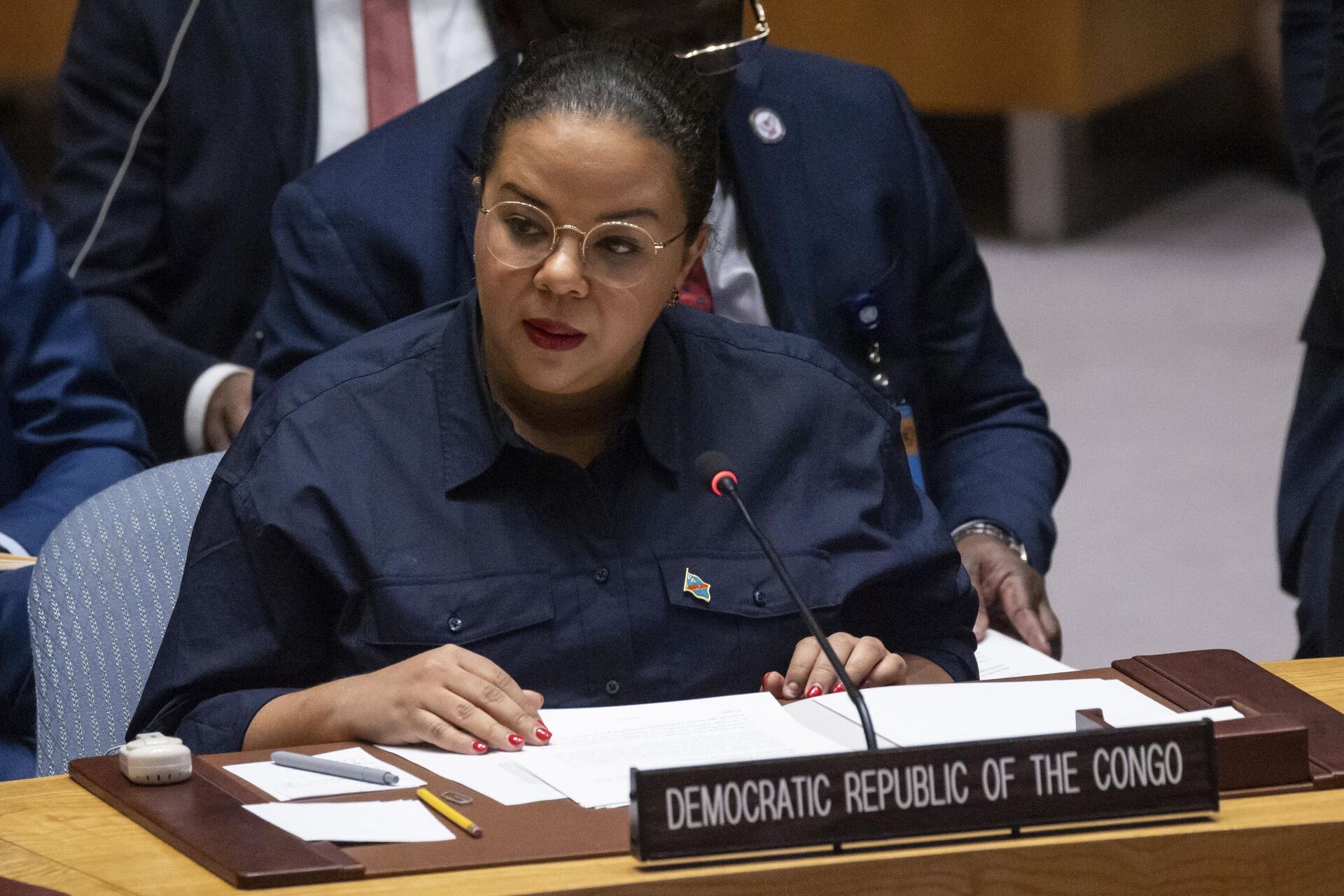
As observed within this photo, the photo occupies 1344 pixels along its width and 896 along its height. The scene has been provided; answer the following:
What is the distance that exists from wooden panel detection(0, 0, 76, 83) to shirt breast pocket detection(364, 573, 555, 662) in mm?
4113

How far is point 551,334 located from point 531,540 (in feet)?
0.56

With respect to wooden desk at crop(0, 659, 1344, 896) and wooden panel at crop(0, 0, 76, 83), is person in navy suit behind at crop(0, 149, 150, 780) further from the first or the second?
wooden panel at crop(0, 0, 76, 83)


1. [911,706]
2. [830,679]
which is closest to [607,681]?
[830,679]

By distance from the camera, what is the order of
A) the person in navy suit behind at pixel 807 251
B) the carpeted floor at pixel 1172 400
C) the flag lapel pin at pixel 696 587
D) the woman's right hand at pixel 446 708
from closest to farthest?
the woman's right hand at pixel 446 708, the flag lapel pin at pixel 696 587, the person in navy suit behind at pixel 807 251, the carpeted floor at pixel 1172 400

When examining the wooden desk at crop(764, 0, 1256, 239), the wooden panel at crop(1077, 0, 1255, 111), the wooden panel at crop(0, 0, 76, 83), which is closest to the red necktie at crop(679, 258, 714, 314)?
the wooden desk at crop(764, 0, 1256, 239)

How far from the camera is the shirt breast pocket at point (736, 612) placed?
5.44 ft

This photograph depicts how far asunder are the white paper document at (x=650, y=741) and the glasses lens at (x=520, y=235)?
36 cm

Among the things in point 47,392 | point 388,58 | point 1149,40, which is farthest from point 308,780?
point 1149,40

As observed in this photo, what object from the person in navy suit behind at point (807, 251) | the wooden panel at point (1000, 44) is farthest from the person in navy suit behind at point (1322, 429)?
the wooden panel at point (1000, 44)

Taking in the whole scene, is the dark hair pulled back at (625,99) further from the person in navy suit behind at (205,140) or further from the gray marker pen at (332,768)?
the person in navy suit behind at (205,140)

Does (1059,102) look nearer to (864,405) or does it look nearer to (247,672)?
(864,405)

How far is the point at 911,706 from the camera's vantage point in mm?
1441

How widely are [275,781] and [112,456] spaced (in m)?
0.99

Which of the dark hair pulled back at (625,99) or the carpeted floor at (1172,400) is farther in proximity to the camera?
the carpeted floor at (1172,400)
